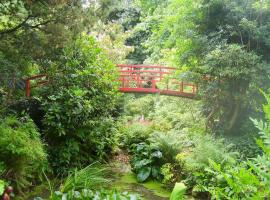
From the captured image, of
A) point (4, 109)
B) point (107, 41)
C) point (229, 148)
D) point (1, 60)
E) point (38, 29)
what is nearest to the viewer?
point (1, 60)

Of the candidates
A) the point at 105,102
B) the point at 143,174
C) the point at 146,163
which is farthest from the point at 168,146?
the point at 105,102

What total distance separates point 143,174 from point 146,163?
0.31m

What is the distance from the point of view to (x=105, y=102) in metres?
8.02

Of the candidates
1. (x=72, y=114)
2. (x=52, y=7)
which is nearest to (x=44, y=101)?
(x=72, y=114)

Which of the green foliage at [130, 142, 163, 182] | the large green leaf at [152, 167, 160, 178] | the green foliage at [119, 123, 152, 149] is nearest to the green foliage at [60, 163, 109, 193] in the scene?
the green foliage at [130, 142, 163, 182]

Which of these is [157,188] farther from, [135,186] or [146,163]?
[146,163]

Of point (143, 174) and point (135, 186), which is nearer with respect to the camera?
Answer: point (135, 186)

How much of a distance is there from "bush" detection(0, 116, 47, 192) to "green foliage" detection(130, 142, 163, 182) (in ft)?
8.35

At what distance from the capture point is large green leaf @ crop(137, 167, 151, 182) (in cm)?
750

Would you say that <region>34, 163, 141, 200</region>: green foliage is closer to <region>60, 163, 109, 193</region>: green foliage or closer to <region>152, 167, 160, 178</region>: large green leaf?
<region>60, 163, 109, 193</region>: green foliage

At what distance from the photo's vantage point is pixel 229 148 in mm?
7727

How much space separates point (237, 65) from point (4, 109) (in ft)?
17.2

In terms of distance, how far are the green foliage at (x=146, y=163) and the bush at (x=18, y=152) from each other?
2.55 m

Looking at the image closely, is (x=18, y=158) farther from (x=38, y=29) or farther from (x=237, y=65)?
(x=237, y=65)
